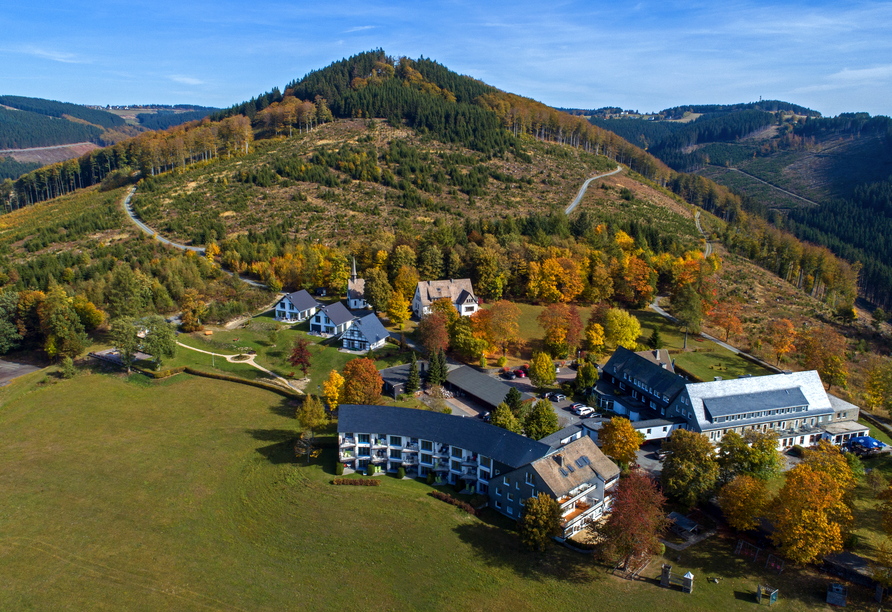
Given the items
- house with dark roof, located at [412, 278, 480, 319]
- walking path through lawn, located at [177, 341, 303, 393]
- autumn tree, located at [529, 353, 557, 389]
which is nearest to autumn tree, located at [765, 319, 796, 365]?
autumn tree, located at [529, 353, 557, 389]

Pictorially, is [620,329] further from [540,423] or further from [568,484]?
[568,484]

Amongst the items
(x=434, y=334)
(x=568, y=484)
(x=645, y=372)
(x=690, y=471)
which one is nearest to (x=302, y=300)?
(x=434, y=334)

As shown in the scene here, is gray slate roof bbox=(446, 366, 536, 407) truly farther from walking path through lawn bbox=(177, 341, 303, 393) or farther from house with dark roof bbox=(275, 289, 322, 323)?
house with dark roof bbox=(275, 289, 322, 323)

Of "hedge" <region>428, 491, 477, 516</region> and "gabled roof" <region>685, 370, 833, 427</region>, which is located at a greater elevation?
"gabled roof" <region>685, 370, 833, 427</region>

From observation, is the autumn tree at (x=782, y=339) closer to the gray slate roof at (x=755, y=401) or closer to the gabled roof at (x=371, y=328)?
the gray slate roof at (x=755, y=401)

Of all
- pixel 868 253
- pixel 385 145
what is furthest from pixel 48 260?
pixel 868 253

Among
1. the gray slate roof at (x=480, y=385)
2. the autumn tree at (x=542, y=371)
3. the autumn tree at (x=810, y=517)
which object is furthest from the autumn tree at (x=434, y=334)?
the autumn tree at (x=810, y=517)

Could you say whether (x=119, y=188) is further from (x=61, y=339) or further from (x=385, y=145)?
(x=61, y=339)
